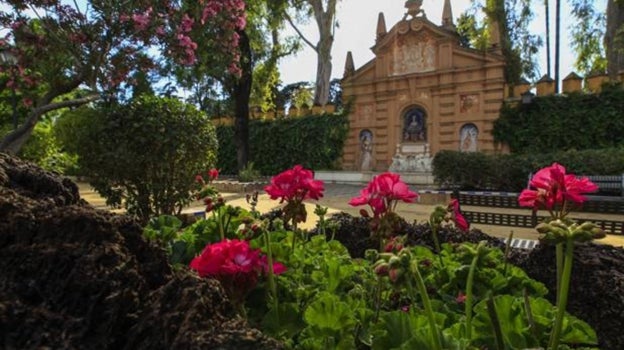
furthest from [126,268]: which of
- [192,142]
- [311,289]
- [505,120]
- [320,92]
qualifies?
[320,92]

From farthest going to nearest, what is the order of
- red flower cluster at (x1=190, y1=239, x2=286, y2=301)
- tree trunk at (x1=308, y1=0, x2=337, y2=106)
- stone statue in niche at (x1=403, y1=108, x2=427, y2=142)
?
tree trunk at (x1=308, y1=0, x2=337, y2=106) < stone statue in niche at (x1=403, y1=108, x2=427, y2=142) < red flower cluster at (x1=190, y1=239, x2=286, y2=301)

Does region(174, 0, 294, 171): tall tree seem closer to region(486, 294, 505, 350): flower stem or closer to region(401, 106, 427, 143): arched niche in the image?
region(401, 106, 427, 143): arched niche

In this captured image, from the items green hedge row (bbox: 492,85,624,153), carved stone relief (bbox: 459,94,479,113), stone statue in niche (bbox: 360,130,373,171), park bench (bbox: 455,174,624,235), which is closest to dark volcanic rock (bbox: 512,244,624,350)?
park bench (bbox: 455,174,624,235)

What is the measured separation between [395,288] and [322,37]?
23075 mm

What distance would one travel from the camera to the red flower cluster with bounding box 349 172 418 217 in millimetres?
1621

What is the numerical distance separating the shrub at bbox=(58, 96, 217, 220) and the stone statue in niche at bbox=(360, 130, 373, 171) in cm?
1504

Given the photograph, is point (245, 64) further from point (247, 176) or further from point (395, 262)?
point (395, 262)

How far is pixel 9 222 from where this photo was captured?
3.44 ft

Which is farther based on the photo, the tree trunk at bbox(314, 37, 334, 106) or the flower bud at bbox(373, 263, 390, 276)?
the tree trunk at bbox(314, 37, 334, 106)

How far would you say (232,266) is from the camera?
1.13 meters

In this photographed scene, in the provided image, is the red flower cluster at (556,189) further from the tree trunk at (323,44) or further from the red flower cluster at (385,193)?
the tree trunk at (323,44)

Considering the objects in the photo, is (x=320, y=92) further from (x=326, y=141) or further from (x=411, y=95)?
(x=411, y=95)

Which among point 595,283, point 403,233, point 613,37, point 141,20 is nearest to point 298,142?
point 613,37

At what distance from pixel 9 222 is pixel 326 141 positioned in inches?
779
